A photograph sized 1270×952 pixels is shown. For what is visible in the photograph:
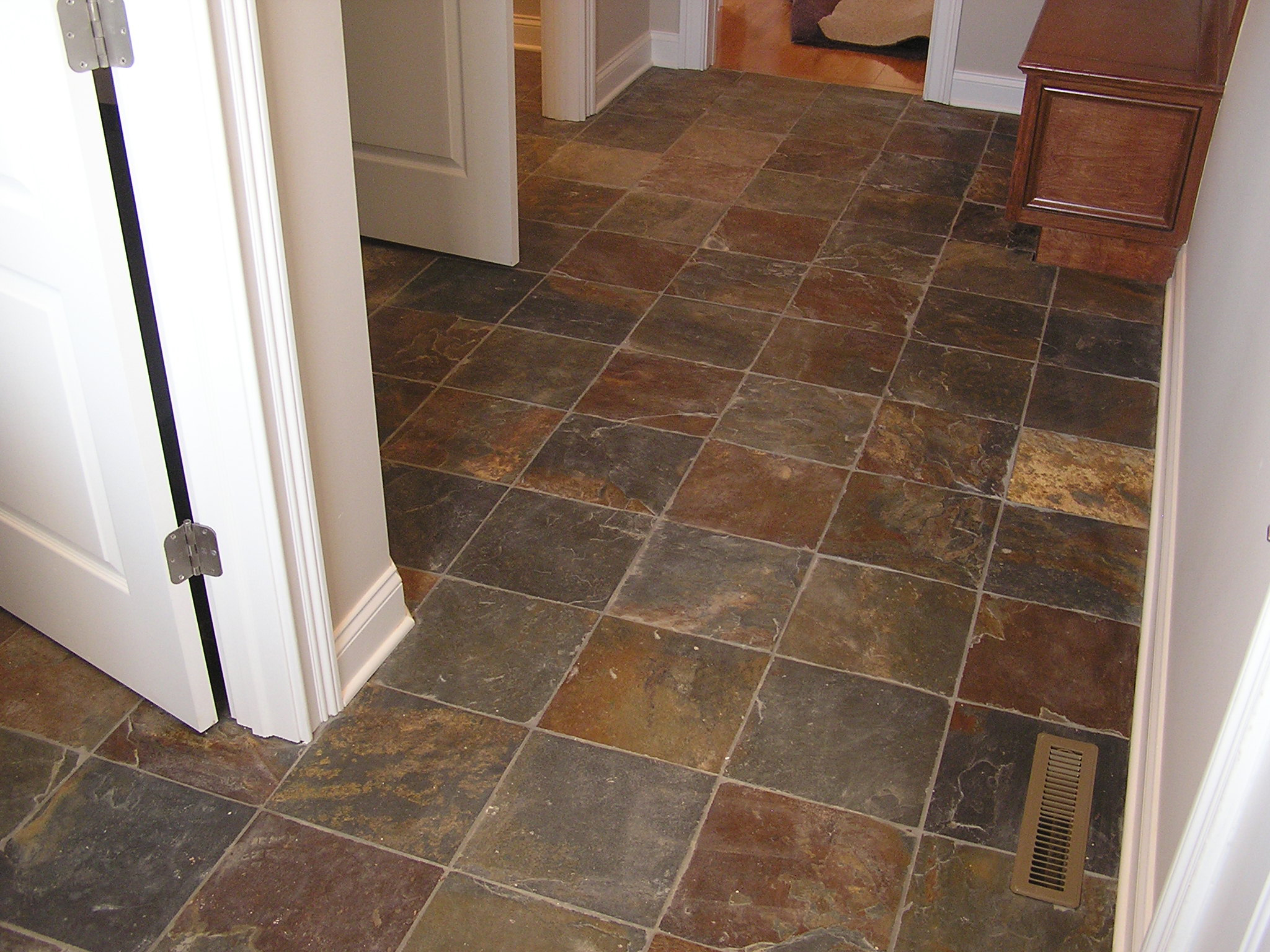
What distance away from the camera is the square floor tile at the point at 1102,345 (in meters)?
2.97

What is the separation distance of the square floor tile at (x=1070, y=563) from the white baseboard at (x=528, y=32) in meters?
3.44

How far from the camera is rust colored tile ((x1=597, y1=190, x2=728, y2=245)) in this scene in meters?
3.56

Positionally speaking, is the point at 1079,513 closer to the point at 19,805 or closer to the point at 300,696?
the point at 300,696

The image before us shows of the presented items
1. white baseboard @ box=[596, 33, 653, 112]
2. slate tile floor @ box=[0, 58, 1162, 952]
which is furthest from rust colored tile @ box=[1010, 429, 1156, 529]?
white baseboard @ box=[596, 33, 653, 112]

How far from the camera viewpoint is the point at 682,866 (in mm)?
1731

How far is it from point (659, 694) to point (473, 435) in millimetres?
889

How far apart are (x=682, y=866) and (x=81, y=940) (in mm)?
821

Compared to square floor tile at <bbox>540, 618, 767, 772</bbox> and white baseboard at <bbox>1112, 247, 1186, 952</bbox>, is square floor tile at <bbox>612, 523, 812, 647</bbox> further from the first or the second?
white baseboard at <bbox>1112, 247, 1186, 952</bbox>

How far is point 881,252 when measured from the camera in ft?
11.4

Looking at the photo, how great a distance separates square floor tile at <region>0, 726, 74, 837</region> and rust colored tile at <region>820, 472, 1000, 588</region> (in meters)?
1.39

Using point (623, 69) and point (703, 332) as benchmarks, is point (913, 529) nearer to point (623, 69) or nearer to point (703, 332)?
point (703, 332)

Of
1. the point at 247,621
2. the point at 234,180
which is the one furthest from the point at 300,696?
the point at 234,180

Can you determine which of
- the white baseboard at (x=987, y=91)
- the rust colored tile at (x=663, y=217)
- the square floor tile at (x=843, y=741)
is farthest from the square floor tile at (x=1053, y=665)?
the white baseboard at (x=987, y=91)

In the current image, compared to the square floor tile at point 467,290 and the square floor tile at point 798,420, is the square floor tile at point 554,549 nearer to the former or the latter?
the square floor tile at point 798,420
